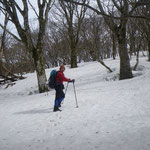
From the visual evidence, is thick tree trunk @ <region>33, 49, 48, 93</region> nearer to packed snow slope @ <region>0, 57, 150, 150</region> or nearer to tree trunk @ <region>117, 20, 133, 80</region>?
packed snow slope @ <region>0, 57, 150, 150</region>

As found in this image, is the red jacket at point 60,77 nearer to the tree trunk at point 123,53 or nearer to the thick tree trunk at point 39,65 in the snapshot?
the thick tree trunk at point 39,65

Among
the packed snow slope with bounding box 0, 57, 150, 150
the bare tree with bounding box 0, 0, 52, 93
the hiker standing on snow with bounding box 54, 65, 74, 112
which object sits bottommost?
the packed snow slope with bounding box 0, 57, 150, 150

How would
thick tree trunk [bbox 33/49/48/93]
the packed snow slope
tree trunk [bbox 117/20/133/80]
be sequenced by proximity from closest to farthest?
the packed snow slope
tree trunk [bbox 117/20/133/80]
thick tree trunk [bbox 33/49/48/93]

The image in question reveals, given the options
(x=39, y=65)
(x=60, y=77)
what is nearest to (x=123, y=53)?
(x=60, y=77)

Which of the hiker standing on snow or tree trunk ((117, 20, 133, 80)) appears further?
tree trunk ((117, 20, 133, 80))

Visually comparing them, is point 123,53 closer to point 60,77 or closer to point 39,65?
point 60,77

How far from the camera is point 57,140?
3.30 m

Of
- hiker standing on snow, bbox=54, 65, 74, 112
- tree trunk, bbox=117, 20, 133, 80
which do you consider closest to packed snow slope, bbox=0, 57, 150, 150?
hiker standing on snow, bbox=54, 65, 74, 112

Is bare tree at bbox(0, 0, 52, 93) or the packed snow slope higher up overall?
bare tree at bbox(0, 0, 52, 93)

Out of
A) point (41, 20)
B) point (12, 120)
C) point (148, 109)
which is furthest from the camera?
point (41, 20)

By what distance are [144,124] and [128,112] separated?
35.1 inches

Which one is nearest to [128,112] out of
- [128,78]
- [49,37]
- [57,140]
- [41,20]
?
[57,140]

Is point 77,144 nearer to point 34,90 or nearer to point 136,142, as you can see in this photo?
point 136,142

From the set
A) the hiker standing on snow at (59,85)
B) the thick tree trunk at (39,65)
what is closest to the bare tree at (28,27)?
the thick tree trunk at (39,65)
